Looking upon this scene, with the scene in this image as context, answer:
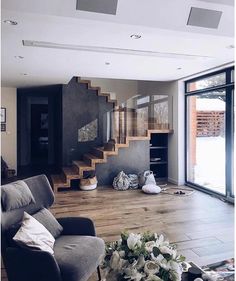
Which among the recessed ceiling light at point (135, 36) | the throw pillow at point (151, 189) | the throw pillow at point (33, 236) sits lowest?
the throw pillow at point (151, 189)

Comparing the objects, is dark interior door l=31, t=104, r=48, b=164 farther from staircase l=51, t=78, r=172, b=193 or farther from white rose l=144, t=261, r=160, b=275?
white rose l=144, t=261, r=160, b=275

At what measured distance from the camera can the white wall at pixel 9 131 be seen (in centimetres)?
737

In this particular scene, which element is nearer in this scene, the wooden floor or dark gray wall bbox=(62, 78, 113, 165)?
the wooden floor

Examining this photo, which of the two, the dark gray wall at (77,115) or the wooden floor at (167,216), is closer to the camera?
the wooden floor at (167,216)

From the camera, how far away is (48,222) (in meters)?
2.49

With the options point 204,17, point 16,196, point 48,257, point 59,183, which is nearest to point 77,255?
point 48,257

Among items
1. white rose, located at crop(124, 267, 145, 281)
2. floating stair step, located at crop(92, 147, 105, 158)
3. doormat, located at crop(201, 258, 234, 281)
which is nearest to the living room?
white rose, located at crop(124, 267, 145, 281)

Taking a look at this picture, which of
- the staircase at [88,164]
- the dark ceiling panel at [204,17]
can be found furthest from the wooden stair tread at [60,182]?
the dark ceiling panel at [204,17]

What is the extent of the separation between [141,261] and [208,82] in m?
4.96

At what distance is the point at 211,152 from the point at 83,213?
9.82 feet

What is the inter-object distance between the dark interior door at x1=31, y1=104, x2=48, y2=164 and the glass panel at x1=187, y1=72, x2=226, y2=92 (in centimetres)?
575

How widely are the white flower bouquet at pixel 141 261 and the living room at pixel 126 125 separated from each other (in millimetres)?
11

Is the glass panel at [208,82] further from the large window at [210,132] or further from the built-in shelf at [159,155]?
the built-in shelf at [159,155]

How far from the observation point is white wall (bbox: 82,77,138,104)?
8172 mm
